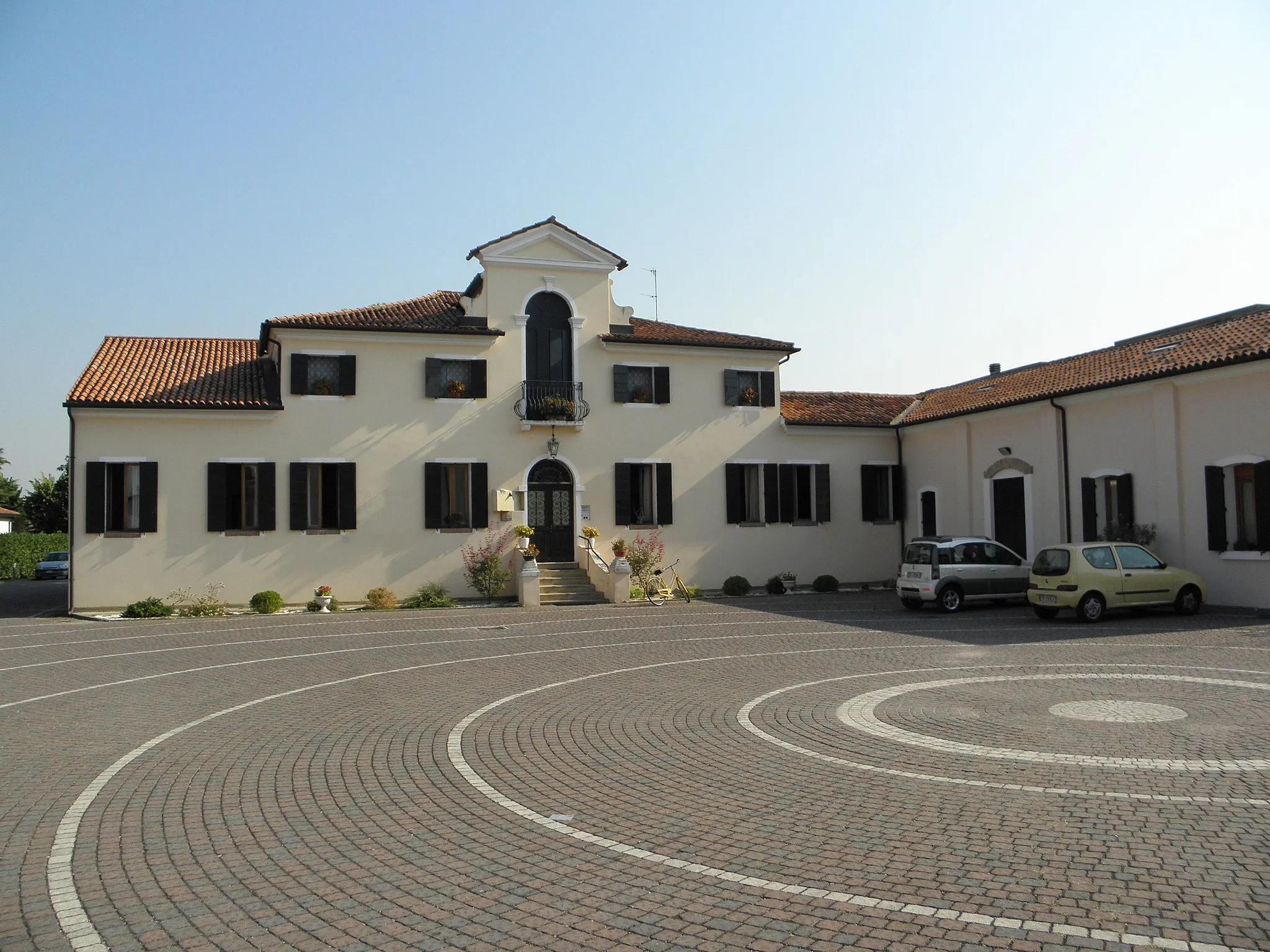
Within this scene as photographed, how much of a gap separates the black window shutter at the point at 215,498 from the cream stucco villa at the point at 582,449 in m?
0.08

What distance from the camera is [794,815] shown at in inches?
263

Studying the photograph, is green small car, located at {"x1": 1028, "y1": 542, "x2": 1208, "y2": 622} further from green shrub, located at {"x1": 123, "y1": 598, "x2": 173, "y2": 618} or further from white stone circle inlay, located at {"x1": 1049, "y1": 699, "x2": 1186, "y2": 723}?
green shrub, located at {"x1": 123, "y1": 598, "x2": 173, "y2": 618}

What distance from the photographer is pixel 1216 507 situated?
20156 millimetres

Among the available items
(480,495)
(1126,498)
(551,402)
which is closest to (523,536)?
(480,495)

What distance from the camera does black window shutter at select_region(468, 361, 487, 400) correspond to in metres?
26.1

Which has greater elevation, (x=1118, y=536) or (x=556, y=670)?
(x=1118, y=536)

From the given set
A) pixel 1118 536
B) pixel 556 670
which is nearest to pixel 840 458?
pixel 1118 536

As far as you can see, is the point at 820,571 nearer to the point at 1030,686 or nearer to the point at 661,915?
the point at 1030,686

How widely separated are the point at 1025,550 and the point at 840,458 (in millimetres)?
6474

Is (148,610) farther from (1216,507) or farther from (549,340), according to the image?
(1216,507)

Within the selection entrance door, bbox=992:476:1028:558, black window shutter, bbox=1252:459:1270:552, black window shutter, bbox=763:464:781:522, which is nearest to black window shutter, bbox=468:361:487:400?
black window shutter, bbox=763:464:781:522

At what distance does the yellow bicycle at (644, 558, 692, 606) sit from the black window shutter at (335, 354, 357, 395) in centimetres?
933

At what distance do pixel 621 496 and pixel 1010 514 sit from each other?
10528 millimetres

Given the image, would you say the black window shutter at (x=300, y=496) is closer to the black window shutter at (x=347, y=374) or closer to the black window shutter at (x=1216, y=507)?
the black window shutter at (x=347, y=374)
